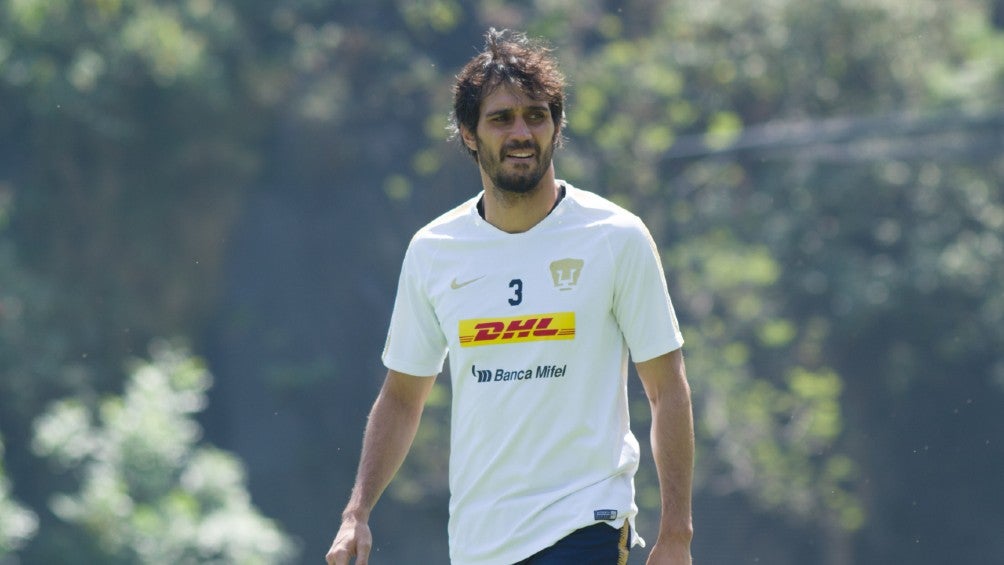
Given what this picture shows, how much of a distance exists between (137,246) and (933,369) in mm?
6575

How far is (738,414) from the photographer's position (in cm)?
1112

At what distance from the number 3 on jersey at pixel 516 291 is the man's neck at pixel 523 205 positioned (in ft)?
0.36

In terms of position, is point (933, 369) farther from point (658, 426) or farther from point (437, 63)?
point (658, 426)

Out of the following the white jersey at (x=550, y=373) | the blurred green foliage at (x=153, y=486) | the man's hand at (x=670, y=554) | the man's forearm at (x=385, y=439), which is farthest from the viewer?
the blurred green foliage at (x=153, y=486)

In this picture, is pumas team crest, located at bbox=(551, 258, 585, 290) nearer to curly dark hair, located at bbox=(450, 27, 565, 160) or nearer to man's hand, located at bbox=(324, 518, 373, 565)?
curly dark hair, located at bbox=(450, 27, 565, 160)

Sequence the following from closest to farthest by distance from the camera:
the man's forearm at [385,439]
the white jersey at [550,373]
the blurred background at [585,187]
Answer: the white jersey at [550,373] < the man's forearm at [385,439] < the blurred background at [585,187]

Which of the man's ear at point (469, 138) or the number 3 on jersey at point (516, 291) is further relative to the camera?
the man's ear at point (469, 138)

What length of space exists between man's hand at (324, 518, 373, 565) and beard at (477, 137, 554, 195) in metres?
0.65

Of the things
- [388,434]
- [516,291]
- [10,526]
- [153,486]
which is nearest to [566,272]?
[516,291]

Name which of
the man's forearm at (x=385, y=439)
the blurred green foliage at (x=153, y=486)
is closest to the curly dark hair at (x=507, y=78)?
the man's forearm at (x=385, y=439)

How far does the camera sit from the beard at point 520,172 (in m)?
2.66

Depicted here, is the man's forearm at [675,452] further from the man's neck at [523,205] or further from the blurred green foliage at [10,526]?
the blurred green foliage at [10,526]

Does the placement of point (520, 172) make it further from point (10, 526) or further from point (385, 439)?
point (10, 526)

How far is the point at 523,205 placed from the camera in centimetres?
269
